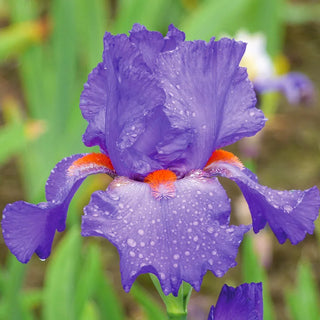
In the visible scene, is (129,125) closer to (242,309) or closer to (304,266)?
(242,309)

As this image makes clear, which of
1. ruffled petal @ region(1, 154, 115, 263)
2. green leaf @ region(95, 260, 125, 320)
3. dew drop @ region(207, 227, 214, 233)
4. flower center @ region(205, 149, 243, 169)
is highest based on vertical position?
flower center @ region(205, 149, 243, 169)

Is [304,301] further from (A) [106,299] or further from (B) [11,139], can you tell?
(B) [11,139]

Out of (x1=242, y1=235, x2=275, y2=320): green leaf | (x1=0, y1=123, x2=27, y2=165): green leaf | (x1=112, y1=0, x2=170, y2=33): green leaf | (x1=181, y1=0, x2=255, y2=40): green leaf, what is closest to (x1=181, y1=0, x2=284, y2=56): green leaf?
(x1=181, y1=0, x2=255, y2=40): green leaf

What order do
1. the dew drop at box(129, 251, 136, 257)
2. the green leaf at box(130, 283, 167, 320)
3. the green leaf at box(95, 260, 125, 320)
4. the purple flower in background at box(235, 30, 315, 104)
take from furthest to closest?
the purple flower in background at box(235, 30, 315, 104) < the green leaf at box(95, 260, 125, 320) < the green leaf at box(130, 283, 167, 320) < the dew drop at box(129, 251, 136, 257)

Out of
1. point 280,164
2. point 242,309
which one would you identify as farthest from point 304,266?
point 280,164

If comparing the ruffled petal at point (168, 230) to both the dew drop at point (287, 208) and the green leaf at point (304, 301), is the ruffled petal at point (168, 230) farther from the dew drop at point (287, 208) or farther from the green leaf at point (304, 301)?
the green leaf at point (304, 301)

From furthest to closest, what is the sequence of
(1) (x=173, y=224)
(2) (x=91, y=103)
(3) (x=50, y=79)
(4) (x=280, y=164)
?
(4) (x=280, y=164), (3) (x=50, y=79), (2) (x=91, y=103), (1) (x=173, y=224)

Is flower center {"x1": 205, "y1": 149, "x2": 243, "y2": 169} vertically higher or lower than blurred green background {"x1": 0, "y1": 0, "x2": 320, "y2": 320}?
higher

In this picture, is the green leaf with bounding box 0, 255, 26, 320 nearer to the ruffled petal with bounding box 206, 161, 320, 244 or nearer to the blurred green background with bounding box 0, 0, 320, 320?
the blurred green background with bounding box 0, 0, 320, 320
